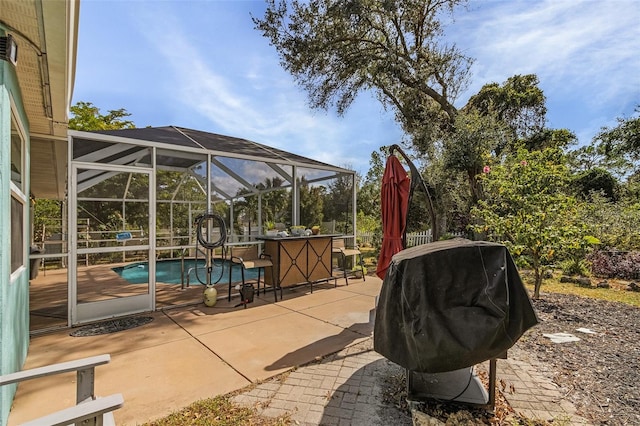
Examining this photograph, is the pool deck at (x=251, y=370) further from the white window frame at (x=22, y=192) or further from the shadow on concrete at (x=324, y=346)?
the white window frame at (x=22, y=192)

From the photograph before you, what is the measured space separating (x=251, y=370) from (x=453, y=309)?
2087mm

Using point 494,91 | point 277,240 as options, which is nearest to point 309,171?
point 277,240

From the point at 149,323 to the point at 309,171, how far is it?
4.74 meters

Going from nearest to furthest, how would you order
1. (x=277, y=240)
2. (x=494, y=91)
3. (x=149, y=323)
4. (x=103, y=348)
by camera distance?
(x=103, y=348) < (x=149, y=323) < (x=277, y=240) < (x=494, y=91)

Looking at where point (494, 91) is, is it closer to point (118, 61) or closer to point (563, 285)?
point (563, 285)

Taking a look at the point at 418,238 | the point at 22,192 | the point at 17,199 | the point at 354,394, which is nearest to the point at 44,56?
the point at 17,199

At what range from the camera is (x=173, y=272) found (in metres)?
9.03

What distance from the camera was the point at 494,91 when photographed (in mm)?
16984

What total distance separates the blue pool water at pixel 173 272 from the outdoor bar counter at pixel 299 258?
1018mm

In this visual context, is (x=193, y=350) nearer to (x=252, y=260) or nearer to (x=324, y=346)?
(x=324, y=346)

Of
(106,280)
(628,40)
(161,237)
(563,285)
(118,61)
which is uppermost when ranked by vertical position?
(628,40)

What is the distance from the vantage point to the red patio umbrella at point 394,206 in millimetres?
3600

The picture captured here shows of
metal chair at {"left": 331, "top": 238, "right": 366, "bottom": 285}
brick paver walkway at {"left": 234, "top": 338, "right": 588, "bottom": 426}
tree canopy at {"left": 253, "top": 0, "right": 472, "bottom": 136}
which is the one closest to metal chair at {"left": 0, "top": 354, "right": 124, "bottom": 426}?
brick paver walkway at {"left": 234, "top": 338, "right": 588, "bottom": 426}

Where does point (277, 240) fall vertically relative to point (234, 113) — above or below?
below
